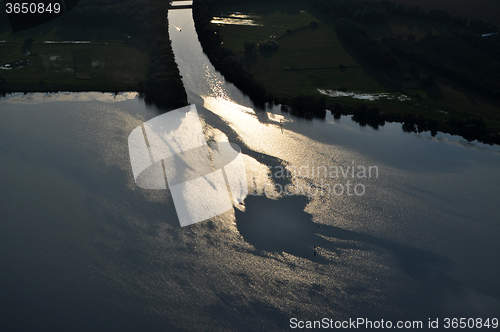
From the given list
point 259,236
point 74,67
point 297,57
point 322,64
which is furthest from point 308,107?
point 74,67

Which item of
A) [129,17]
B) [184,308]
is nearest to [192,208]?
[184,308]

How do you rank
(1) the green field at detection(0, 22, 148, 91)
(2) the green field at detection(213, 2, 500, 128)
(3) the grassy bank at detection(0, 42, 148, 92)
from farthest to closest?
(1) the green field at detection(0, 22, 148, 91)
(3) the grassy bank at detection(0, 42, 148, 92)
(2) the green field at detection(213, 2, 500, 128)

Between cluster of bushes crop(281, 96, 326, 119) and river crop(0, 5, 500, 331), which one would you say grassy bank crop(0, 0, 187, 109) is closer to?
river crop(0, 5, 500, 331)

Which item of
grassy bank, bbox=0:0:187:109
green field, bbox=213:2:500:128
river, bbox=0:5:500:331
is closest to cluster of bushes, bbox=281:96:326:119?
green field, bbox=213:2:500:128

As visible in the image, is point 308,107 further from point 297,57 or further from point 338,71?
point 297,57

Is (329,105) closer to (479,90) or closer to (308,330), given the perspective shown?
(479,90)

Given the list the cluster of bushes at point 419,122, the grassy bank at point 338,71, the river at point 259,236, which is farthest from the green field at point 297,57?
the river at point 259,236
